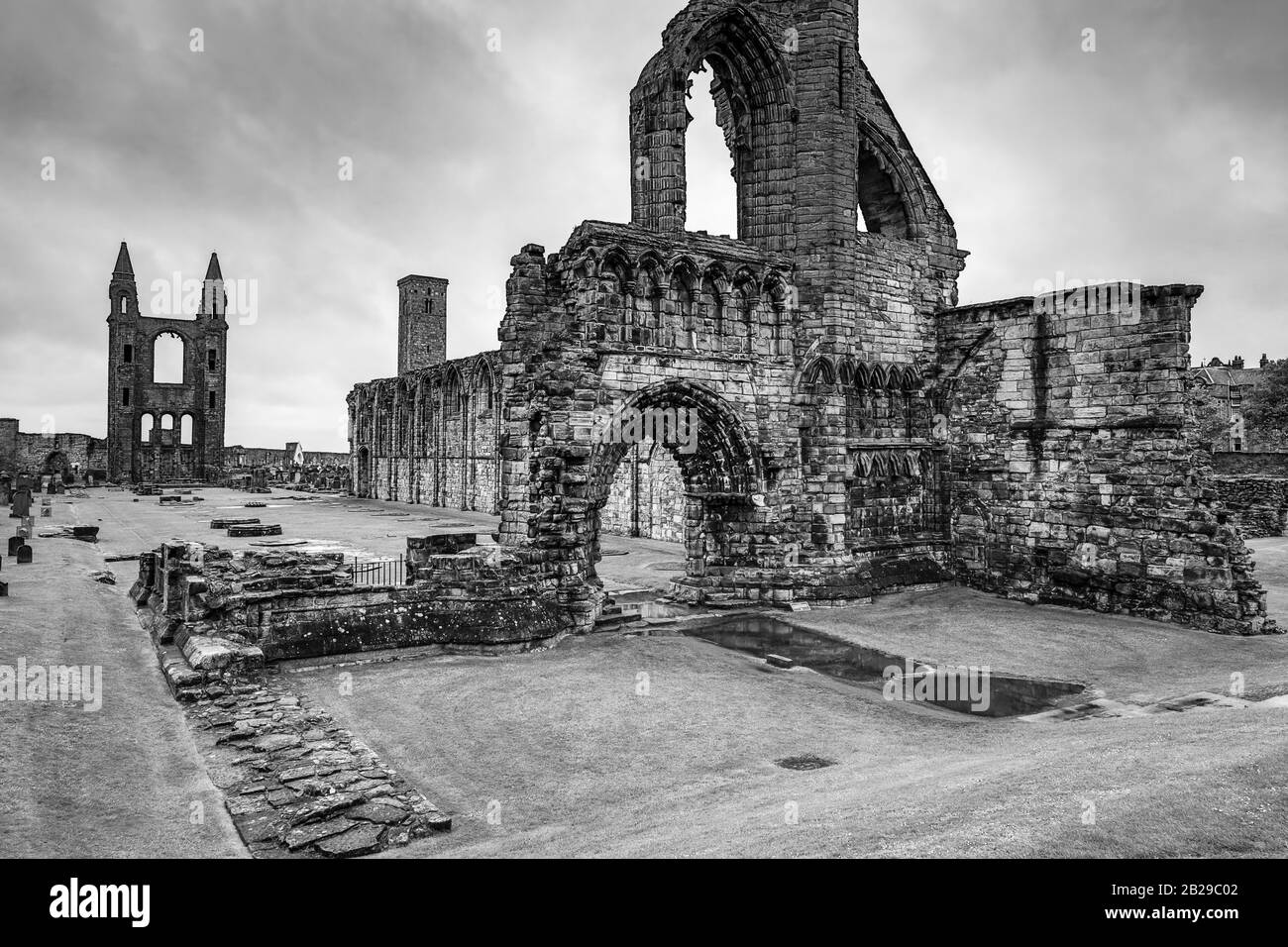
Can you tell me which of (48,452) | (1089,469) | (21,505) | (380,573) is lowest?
(380,573)

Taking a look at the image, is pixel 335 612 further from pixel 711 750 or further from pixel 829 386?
pixel 829 386

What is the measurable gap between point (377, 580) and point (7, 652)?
6.79 m

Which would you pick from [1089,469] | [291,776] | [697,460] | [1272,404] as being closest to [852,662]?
[697,460]

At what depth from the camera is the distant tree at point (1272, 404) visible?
45.1 metres

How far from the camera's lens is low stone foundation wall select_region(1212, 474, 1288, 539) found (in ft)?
94.1

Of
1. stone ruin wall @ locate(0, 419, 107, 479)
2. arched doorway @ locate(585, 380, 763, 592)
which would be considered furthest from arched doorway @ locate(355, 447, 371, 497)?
arched doorway @ locate(585, 380, 763, 592)

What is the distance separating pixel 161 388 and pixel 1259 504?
77.2 meters

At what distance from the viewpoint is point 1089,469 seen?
17.5 metres

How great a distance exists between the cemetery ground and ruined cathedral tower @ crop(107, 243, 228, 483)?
63.5 metres

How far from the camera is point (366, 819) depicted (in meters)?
6.61

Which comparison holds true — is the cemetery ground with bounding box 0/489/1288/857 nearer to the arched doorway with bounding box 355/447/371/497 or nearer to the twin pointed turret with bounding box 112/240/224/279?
the arched doorway with bounding box 355/447/371/497

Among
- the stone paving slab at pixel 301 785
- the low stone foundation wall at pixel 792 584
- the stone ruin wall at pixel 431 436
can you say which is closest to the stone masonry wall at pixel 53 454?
the stone ruin wall at pixel 431 436
